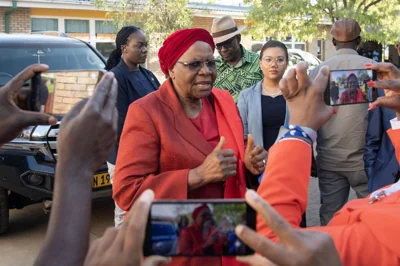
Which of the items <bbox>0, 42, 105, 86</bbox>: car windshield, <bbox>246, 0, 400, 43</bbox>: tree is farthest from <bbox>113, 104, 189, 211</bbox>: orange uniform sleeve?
<bbox>246, 0, 400, 43</bbox>: tree

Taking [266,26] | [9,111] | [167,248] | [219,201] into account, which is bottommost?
[167,248]

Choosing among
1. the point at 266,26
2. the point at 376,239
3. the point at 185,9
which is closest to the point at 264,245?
the point at 376,239

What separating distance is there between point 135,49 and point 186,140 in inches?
105

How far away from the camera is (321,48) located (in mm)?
28938

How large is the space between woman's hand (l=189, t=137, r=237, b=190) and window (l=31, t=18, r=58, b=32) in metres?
17.8

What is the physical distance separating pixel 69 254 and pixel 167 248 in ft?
0.78

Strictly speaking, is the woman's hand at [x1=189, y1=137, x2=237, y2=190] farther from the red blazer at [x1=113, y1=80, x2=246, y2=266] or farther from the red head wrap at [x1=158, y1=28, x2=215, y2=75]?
the red head wrap at [x1=158, y1=28, x2=215, y2=75]

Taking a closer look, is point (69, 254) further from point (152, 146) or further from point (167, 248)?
point (152, 146)

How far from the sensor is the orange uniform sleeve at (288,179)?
5.05 ft

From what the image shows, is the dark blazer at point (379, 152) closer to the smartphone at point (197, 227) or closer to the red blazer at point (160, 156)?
the red blazer at point (160, 156)

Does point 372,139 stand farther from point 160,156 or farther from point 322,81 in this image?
point 322,81

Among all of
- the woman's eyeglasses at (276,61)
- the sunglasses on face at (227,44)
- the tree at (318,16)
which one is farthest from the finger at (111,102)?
the tree at (318,16)

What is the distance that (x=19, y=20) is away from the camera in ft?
60.8

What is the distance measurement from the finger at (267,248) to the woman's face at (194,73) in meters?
1.98
